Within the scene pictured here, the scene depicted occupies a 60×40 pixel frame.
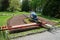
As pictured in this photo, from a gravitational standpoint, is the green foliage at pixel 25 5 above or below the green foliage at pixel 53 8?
below

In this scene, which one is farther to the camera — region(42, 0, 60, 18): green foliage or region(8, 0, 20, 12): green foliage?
region(8, 0, 20, 12): green foliage

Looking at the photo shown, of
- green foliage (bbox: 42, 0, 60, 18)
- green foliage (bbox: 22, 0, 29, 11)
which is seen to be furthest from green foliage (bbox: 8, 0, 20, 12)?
green foliage (bbox: 42, 0, 60, 18)

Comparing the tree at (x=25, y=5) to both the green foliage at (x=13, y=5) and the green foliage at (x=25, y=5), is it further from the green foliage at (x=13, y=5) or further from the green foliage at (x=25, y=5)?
the green foliage at (x=13, y=5)

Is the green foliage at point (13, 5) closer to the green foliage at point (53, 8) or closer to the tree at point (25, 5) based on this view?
the tree at point (25, 5)

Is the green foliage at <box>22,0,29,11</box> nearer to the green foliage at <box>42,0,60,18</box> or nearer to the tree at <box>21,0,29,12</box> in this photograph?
the tree at <box>21,0,29,12</box>

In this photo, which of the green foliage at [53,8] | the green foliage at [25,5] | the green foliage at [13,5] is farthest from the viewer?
the green foliage at [25,5]

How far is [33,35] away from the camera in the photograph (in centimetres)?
1071

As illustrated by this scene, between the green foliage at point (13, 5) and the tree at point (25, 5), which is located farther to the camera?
the tree at point (25, 5)

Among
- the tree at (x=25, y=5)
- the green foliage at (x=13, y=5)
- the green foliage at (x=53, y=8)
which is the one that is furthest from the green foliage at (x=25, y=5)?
the green foliage at (x=53, y=8)

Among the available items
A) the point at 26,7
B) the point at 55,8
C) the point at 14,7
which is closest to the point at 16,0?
the point at 14,7

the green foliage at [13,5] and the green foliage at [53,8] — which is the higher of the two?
the green foliage at [53,8]

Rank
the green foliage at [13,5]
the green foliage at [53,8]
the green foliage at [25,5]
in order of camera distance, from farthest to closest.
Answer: the green foliage at [25,5], the green foliage at [13,5], the green foliage at [53,8]

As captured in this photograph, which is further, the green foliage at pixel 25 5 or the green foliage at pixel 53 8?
the green foliage at pixel 25 5

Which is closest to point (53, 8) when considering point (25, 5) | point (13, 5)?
point (13, 5)
